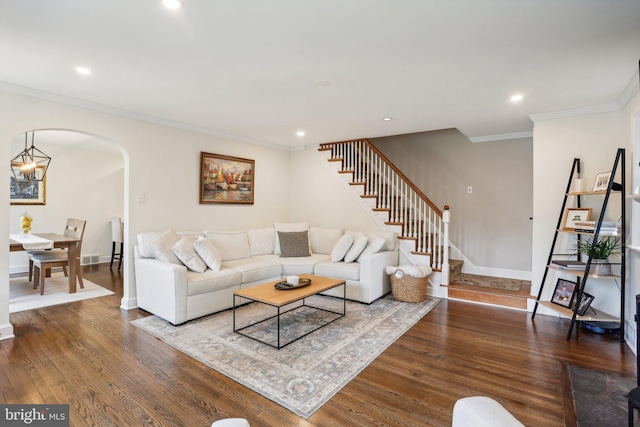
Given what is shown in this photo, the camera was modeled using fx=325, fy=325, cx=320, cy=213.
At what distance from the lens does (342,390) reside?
7.29ft

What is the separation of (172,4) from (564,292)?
4440mm

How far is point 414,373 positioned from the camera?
8.05 feet

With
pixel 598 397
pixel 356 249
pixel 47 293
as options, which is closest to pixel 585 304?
pixel 598 397

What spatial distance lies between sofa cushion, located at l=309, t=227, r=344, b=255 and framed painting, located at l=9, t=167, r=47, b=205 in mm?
5108

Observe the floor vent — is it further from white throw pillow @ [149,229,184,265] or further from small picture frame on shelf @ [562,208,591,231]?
small picture frame on shelf @ [562,208,591,231]

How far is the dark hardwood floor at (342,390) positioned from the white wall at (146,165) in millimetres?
809

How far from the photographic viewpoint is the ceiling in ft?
6.11

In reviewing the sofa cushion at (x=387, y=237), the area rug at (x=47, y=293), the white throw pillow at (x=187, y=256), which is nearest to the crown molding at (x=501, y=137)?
the sofa cushion at (x=387, y=237)

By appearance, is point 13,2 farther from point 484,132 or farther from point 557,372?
point 484,132

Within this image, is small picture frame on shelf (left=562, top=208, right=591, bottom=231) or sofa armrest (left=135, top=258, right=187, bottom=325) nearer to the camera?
sofa armrest (left=135, top=258, right=187, bottom=325)

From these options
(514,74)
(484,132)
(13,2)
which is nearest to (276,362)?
(13,2)

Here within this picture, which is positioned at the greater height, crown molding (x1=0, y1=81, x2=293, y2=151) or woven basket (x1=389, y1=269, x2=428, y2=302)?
crown molding (x1=0, y1=81, x2=293, y2=151)

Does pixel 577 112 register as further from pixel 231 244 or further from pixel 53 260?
pixel 53 260


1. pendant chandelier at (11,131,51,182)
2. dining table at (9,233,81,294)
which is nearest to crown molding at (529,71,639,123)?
dining table at (9,233,81,294)
